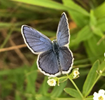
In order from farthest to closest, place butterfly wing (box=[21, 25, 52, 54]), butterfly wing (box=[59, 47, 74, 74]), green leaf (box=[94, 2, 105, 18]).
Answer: green leaf (box=[94, 2, 105, 18])
butterfly wing (box=[21, 25, 52, 54])
butterfly wing (box=[59, 47, 74, 74])

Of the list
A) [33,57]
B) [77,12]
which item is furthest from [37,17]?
[77,12]

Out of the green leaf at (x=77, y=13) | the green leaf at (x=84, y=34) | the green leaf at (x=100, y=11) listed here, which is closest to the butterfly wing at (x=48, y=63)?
the green leaf at (x=84, y=34)

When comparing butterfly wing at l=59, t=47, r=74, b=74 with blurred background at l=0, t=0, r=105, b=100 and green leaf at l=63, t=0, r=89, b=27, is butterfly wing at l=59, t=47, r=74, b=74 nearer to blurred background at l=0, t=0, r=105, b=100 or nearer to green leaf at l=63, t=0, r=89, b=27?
blurred background at l=0, t=0, r=105, b=100

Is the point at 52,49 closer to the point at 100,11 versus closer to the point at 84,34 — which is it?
the point at 84,34

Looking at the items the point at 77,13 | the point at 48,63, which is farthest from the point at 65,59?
the point at 77,13

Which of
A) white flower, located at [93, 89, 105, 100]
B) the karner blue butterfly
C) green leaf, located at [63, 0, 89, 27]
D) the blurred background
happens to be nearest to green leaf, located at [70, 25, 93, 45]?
the blurred background

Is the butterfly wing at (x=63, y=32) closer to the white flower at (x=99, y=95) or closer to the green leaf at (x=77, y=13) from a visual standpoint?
the white flower at (x=99, y=95)
